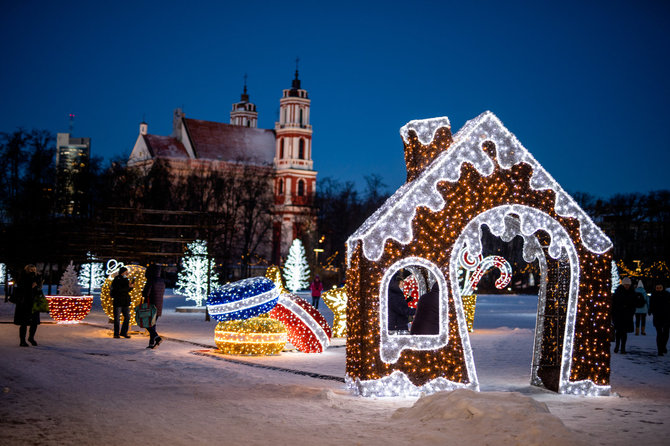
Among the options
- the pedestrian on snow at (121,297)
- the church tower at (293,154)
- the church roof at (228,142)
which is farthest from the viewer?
the church roof at (228,142)

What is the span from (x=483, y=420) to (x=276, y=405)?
2.80m

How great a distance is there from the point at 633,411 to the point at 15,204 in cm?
4283

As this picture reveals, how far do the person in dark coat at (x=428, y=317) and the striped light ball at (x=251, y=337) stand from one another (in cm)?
520

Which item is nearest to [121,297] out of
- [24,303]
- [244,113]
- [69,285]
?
[24,303]

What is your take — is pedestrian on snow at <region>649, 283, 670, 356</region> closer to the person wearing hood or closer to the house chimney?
the person wearing hood

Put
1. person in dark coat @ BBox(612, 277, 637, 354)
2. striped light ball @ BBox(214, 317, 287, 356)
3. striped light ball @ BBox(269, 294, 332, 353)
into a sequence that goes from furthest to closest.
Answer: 1. person in dark coat @ BBox(612, 277, 637, 354)
2. striped light ball @ BBox(269, 294, 332, 353)
3. striped light ball @ BBox(214, 317, 287, 356)

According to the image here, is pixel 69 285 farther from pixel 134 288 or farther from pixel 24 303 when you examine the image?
pixel 24 303

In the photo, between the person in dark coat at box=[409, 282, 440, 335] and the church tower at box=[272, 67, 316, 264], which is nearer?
the person in dark coat at box=[409, 282, 440, 335]

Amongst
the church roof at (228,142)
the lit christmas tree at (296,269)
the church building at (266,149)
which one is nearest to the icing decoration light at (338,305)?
the lit christmas tree at (296,269)

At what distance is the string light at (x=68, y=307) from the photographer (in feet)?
75.4

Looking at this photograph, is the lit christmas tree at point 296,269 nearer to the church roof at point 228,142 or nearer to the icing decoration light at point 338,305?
the church roof at point 228,142

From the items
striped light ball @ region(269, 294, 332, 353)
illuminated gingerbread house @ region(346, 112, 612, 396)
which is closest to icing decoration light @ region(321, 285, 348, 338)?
striped light ball @ region(269, 294, 332, 353)

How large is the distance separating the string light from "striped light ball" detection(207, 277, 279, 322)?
920 cm

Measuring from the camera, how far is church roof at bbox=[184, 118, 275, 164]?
8838 cm
